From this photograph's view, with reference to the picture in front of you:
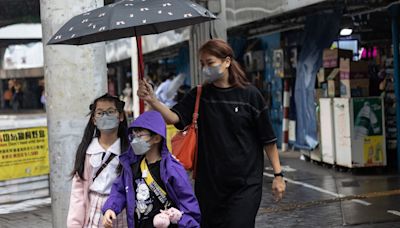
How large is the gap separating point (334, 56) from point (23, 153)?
5.48m

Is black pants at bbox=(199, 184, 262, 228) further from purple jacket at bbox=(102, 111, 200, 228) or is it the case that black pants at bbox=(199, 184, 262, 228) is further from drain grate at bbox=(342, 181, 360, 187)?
drain grate at bbox=(342, 181, 360, 187)

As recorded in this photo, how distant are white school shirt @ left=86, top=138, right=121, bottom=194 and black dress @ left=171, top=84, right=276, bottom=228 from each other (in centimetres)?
57

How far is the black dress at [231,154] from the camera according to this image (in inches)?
176

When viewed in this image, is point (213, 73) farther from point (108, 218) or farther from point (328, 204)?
point (328, 204)

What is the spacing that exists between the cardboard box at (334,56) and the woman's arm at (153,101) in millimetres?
7888

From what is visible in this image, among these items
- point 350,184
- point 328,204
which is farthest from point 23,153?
point 350,184

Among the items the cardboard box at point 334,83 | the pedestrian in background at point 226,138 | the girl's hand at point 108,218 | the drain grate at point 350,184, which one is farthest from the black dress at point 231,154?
the cardboard box at point 334,83

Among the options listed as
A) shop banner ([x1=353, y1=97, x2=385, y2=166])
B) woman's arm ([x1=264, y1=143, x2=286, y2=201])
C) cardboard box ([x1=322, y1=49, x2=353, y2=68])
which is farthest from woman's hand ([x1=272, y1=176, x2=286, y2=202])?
cardboard box ([x1=322, y1=49, x2=353, y2=68])

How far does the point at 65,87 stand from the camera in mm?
5637

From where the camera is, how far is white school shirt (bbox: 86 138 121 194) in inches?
169

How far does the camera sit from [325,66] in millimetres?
12383

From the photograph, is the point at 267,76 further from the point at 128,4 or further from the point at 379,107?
the point at 128,4

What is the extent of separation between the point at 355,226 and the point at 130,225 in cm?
434

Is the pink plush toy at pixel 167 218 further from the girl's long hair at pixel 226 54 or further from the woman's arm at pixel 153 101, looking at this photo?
the girl's long hair at pixel 226 54
